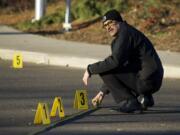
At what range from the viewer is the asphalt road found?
8906mm

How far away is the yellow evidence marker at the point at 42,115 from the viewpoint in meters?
8.84

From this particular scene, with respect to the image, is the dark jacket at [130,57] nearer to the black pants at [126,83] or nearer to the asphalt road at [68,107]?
the black pants at [126,83]

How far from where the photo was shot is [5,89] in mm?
11875

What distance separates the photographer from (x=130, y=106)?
9766 mm

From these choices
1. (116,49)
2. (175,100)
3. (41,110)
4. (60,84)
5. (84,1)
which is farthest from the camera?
(84,1)

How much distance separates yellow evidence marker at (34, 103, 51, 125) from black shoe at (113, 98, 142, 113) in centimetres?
115

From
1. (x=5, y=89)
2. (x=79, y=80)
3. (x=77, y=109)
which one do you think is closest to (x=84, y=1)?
(x=79, y=80)

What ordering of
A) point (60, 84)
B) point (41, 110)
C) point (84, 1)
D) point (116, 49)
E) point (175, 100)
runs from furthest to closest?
point (84, 1) < point (60, 84) < point (175, 100) < point (116, 49) < point (41, 110)

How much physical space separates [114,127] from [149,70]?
1009 millimetres

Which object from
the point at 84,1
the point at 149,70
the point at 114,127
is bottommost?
the point at 114,127

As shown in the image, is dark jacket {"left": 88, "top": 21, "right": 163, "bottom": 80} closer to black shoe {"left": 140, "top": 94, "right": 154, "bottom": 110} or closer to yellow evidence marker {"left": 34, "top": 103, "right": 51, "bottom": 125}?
black shoe {"left": 140, "top": 94, "right": 154, "bottom": 110}

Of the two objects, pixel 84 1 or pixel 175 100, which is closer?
pixel 175 100

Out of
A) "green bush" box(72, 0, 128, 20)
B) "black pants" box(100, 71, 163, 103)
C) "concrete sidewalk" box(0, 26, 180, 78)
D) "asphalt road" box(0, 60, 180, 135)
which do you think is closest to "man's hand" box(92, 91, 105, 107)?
"asphalt road" box(0, 60, 180, 135)

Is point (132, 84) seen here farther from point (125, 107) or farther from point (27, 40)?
point (27, 40)
